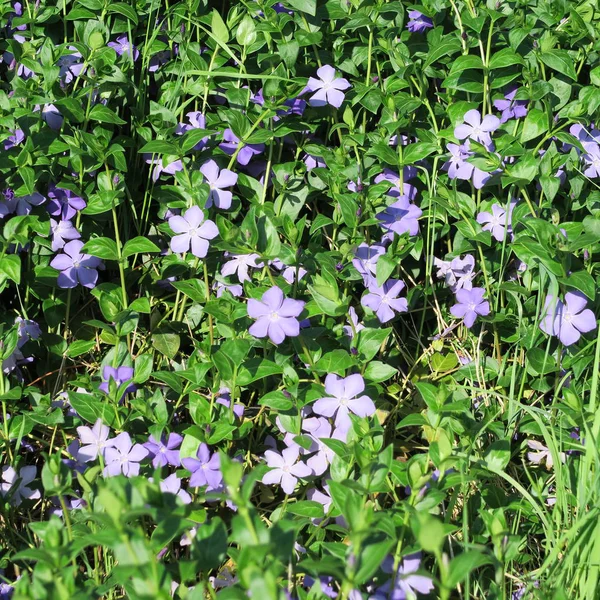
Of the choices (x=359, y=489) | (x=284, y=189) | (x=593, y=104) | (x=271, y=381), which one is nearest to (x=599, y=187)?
(x=593, y=104)

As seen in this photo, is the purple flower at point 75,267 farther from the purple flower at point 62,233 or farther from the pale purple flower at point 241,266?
the pale purple flower at point 241,266

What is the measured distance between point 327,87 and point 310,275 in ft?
2.06

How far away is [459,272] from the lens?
242 centimetres

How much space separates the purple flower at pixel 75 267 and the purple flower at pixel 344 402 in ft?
2.47

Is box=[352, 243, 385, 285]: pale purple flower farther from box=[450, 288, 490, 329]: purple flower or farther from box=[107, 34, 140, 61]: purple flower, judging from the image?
box=[107, 34, 140, 61]: purple flower

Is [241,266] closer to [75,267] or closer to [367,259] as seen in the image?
[367,259]

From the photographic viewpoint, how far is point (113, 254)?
7.18 feet

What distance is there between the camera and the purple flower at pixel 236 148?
7.73 feet

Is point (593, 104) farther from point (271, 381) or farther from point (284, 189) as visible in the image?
point (271, 381)

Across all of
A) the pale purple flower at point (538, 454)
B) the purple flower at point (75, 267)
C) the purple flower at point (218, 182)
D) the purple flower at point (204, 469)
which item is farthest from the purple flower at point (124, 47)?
the pale purple flower at point (538, 454)

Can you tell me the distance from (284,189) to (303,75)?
1.46 feet

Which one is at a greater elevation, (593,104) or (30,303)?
(593,104)

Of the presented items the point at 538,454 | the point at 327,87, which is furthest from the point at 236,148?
the point at 538,454

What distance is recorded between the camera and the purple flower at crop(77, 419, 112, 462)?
195 centimetres
